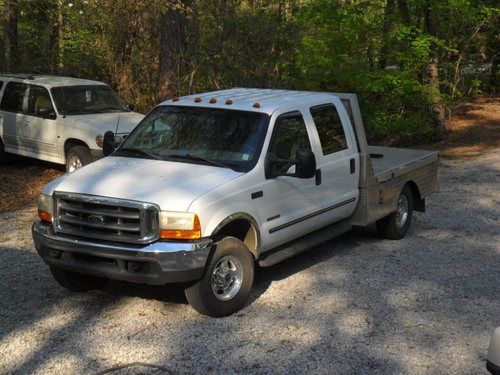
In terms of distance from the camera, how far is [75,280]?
6.57 m

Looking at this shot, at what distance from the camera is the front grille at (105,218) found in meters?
5.70

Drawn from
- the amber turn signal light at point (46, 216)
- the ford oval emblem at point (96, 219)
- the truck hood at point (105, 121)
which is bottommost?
the amber turn signal light at point (46, 216)

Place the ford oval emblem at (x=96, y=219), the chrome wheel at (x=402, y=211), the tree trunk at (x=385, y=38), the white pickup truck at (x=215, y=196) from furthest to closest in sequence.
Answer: the tree trunk at (x=385, y=38)
the chrome wheel at (x=402, y=211)
the ford oval emblem at (x=96, y=219)
the white pickup truck at (x=215, y=196)

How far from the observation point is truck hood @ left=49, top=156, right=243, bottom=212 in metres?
5.78

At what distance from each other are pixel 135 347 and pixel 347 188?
129 inches

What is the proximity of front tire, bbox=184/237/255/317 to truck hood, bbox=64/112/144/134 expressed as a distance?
6.49 meters

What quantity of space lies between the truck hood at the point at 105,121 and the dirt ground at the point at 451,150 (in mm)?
1310

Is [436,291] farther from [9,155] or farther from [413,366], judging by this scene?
[9,155]

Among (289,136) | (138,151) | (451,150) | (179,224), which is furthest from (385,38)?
(179,224)

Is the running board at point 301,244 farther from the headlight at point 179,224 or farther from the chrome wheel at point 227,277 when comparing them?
the headlight at point 179,224

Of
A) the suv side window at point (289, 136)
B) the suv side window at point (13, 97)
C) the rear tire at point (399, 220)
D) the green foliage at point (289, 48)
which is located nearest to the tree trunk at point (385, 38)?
the green foliage at point (289, 48)

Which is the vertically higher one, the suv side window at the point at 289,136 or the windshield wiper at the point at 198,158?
the suv side window at the point at 289,136

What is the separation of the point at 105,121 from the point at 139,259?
7.24m

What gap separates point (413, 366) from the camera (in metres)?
5.20
